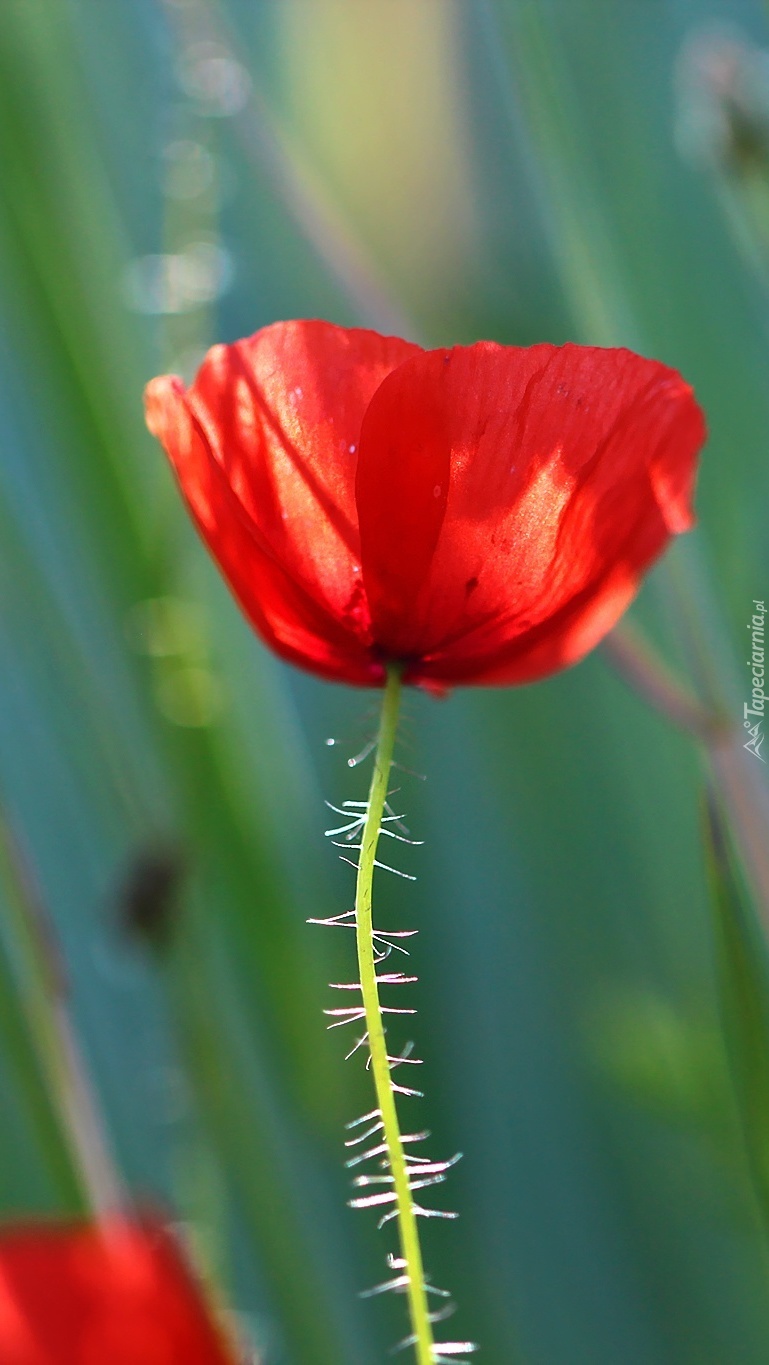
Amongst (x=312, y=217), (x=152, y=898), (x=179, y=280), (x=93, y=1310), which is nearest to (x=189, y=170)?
(x=179, y=280)

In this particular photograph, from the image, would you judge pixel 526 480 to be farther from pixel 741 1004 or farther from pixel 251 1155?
pixel 251 1155

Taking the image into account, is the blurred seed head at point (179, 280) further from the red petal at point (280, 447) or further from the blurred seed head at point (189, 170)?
the red petal at point (280, 447)

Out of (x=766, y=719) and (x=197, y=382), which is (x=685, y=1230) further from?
(x=197, y=382)

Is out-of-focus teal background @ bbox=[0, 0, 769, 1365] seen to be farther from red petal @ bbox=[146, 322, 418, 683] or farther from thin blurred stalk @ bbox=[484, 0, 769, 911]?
red petal @ bbox=[146, 322, 418, 683]

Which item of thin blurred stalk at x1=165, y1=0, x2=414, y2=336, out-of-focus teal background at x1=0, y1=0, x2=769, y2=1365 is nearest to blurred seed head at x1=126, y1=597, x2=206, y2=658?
out-of-focus teal background at x1=0, y1=0, x2=769, y2=1365

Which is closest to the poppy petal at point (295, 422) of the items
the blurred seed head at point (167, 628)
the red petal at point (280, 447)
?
the red petal at point (280, 447)
